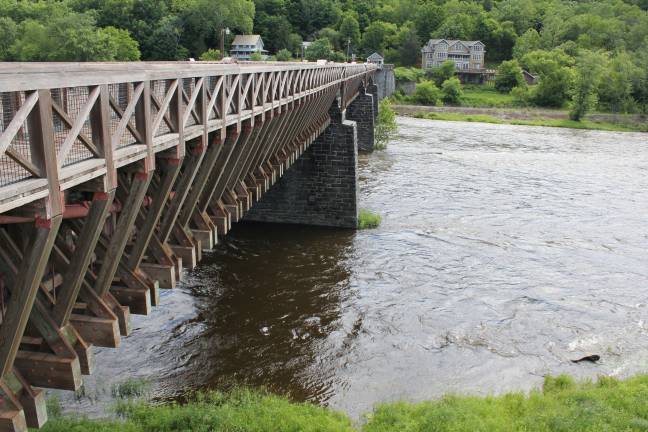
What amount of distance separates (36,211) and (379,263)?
1764cm

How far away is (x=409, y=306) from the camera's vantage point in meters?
18.4

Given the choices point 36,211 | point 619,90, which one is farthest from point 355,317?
point 619,90

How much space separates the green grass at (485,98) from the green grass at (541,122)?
7590 mm

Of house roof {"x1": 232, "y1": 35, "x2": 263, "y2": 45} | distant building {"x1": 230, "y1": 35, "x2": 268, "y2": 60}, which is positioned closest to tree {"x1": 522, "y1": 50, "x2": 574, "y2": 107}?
distant building {"x1": 230, "y1": 35, "x2": 268, "y2": 60}

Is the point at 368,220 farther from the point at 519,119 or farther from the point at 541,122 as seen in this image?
the point at 519,119

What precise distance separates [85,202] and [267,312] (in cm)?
1001

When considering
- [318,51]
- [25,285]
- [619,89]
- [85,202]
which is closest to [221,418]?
[85,202]

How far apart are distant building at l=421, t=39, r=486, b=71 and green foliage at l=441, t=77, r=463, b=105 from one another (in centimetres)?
2938

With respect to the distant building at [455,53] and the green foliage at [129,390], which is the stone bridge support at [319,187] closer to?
the green foliage at [129,390]

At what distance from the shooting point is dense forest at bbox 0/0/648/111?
2726 inches

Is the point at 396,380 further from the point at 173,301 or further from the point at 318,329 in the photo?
the point at 173,301

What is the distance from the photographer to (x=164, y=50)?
9162cm

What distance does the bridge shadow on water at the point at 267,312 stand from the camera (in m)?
13.8

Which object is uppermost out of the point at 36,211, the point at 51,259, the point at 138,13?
the point at 138,13
